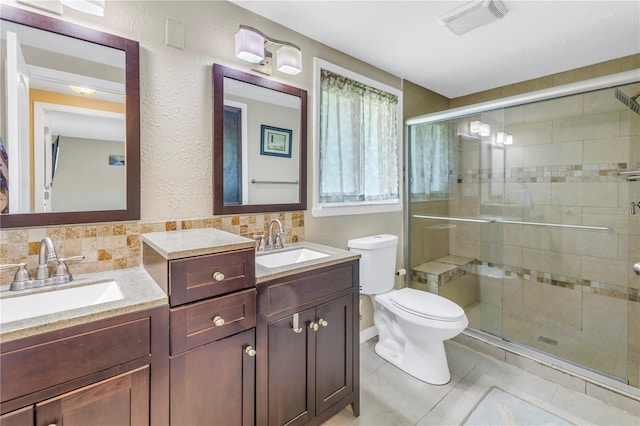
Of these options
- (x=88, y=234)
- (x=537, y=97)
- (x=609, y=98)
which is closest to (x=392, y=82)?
(x=537, y=97)

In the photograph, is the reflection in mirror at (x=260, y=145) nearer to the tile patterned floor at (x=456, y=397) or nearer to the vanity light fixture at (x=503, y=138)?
the tile patterned floor at (x=456, y=397)

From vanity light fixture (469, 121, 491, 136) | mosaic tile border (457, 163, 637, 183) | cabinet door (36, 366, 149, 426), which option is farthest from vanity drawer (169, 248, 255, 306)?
mosaic tile border (457, 163, 637, 183)

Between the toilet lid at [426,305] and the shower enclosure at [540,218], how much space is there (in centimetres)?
63

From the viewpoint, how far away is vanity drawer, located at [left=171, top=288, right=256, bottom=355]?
1063mm

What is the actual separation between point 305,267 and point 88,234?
0.93 metres

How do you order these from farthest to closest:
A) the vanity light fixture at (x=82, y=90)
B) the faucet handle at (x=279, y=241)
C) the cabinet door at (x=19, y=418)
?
1. the faucet handle at (x=279, y=241)
2. the vanity light fixture at (x=82, y=90)
3. the cabinet door at (x=19, y=418)

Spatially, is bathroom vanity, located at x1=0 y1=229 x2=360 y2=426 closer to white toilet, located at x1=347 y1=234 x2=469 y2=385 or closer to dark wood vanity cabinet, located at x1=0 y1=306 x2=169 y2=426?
dark wood vanity cabinet, located at x1=0 y1=306 x2=169 y2=426

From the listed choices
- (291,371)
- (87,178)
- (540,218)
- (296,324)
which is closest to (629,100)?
(540,218)

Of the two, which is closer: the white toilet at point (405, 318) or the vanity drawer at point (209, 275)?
the vanity drawer at point (209, 275)

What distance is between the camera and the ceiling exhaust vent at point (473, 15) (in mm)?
1622

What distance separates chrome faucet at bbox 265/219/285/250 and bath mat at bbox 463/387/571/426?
55.0 inches

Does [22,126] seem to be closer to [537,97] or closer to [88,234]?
[88,234]

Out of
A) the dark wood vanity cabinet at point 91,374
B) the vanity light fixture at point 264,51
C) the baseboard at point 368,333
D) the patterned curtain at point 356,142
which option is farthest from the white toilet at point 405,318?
the dark wood vanity cabinet at point 91,374

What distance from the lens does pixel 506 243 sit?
2717mm
